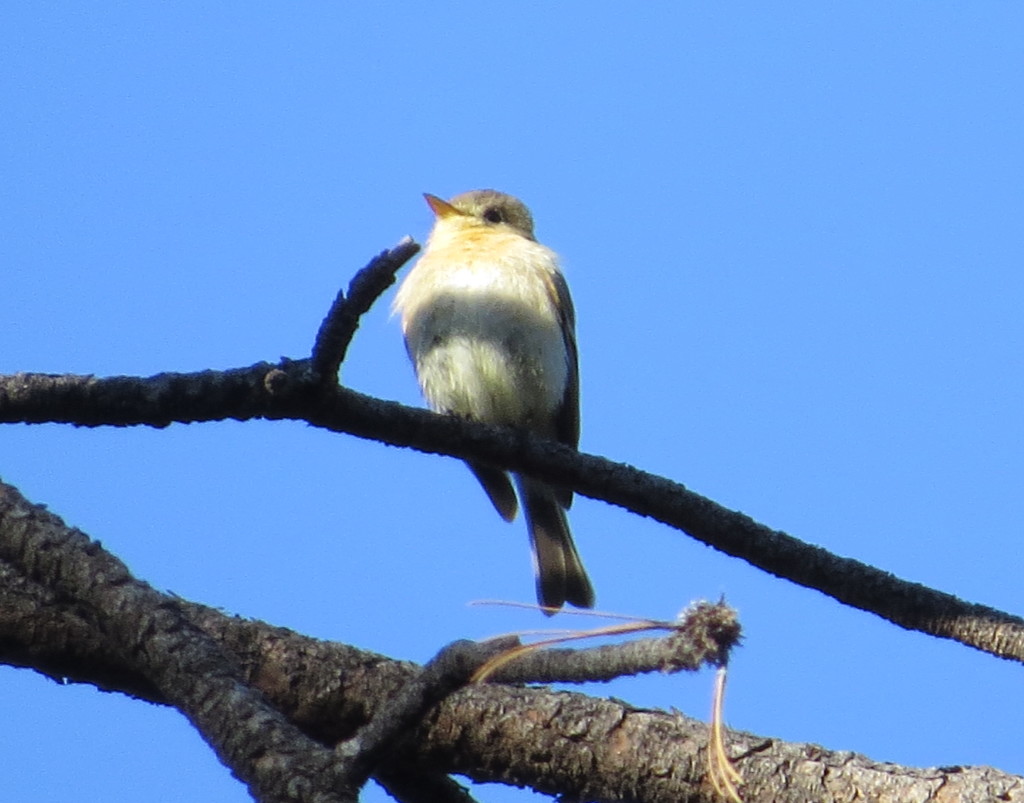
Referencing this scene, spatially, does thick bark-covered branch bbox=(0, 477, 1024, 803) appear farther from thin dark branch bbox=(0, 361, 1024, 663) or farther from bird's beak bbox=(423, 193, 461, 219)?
bird's beak bbox=(423, 193, 461, 219)

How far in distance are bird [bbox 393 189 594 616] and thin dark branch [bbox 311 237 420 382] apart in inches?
121

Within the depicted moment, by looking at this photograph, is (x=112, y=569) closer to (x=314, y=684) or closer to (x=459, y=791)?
(x=314, y=684)

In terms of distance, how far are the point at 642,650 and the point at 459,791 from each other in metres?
1.47

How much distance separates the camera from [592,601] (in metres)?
7.58

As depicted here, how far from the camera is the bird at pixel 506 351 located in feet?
22.9

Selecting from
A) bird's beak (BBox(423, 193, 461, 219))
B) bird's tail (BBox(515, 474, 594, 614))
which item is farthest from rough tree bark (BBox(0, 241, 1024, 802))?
bird's beak (BBox(423, 193, 461, 219))

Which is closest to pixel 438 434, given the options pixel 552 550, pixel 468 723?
pixel 468 723

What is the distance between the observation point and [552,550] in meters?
7.77

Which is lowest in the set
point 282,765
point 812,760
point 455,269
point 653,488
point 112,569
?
point 282,765

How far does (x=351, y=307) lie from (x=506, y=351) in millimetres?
3659

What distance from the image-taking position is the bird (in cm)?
698

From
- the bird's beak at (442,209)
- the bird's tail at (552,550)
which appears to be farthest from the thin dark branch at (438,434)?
the bird's beak at (442,209)

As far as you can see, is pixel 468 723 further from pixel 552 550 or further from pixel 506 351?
pixel 552 550

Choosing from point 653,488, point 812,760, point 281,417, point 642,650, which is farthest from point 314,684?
point 642,650
